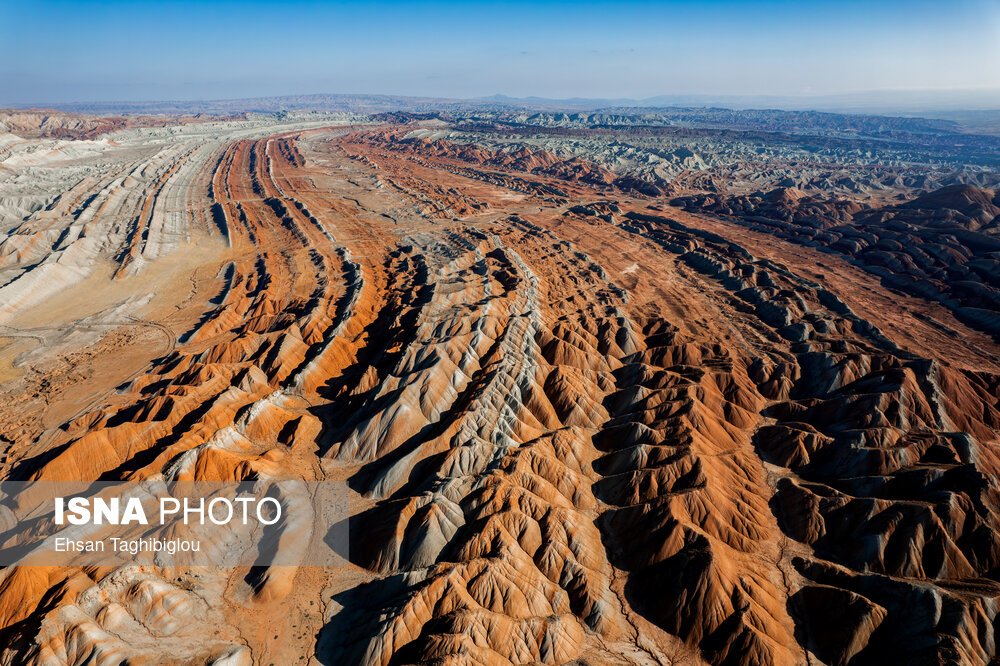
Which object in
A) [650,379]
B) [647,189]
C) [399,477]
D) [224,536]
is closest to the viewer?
[224,536]

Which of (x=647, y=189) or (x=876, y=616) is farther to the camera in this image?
(x=647, y=189)

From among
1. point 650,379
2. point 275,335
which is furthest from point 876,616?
point 275,335

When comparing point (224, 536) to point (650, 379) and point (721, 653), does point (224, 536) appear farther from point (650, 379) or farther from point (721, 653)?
point (650, 379)

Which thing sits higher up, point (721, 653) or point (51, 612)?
point (51, 612)

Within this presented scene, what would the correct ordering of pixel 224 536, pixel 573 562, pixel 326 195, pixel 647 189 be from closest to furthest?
pixel 573 562 < pixel 224 536 < pixel 326 195 < pixel 647 189

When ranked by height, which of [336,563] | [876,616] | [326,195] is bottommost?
[336,563]

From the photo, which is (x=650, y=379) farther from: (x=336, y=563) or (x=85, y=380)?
(x=85, y=380)
